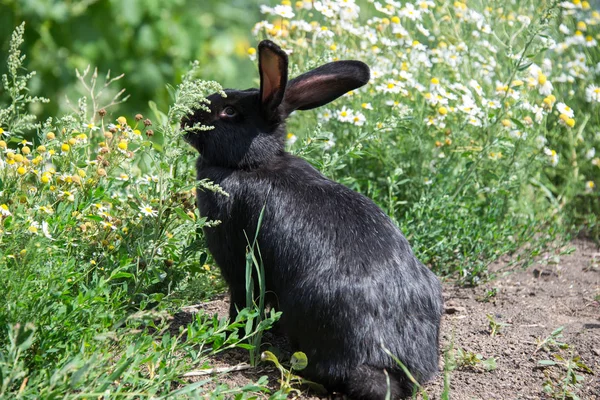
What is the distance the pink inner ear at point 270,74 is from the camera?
12.1 feet

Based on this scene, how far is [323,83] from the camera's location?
4109 mm

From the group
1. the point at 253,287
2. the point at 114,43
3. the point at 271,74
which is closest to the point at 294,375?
the point at 253,287

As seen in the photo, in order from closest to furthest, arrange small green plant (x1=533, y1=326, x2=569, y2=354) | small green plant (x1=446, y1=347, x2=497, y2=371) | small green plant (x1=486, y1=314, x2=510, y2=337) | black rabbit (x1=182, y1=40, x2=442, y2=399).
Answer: black rabbit (x1=182, y1=40, x2=442, y2=399), small green plant (x1=446, y1=347, x2=497, y2=371), small green plant (x1=533, y1=326, x2=569, y2=354), small green plant (x1=486, y1=314, x2=510, y2=337)

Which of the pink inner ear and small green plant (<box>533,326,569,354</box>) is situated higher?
the pink inner ear

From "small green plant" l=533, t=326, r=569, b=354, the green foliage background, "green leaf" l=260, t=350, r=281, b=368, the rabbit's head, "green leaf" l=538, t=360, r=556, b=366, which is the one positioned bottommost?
"green leaf" l=538, t=360, r=556, b=366

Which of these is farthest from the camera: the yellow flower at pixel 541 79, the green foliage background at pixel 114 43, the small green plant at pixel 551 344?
the green foliage background at pixel 114 43

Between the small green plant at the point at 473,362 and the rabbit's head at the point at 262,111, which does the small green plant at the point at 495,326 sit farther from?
the rabbit's head at the point at 262,111

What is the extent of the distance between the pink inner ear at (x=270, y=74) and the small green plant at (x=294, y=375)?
127cm

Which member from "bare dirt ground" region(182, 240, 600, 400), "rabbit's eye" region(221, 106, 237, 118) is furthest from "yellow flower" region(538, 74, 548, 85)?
"rabbit's eye" region(221, 106, 237, 118)

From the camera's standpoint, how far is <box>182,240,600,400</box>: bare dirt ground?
11.9 ft

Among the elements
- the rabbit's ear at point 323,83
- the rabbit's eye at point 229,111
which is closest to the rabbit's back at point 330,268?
the rabbit's eye at point 229,111

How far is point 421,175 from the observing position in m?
5.09

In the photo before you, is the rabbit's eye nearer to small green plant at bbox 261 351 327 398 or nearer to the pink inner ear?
the pink inner ear

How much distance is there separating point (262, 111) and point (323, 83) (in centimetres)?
38
